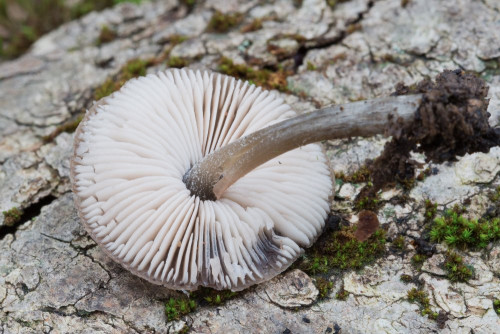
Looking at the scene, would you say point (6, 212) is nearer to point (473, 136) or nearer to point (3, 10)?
point (473, 136)

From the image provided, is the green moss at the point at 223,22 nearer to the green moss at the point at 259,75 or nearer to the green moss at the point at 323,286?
the green moss at the point at 259,75

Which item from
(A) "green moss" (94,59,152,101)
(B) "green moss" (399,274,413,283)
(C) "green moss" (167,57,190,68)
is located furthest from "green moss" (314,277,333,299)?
(A) "green moss" (94,59,152,101)

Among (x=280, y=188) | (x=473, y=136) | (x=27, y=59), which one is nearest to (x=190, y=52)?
(x=27, y=59)

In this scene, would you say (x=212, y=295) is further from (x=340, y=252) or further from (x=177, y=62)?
(x=177, y=62)

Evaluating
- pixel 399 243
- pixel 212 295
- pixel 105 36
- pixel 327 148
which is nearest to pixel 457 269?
pixel 399 243

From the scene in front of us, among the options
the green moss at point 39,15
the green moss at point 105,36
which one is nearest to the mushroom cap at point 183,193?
the green moss at point 105,36

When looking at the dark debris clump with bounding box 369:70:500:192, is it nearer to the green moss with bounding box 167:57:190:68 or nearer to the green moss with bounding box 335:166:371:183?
the green moss with bounding box 335:166:371:183
